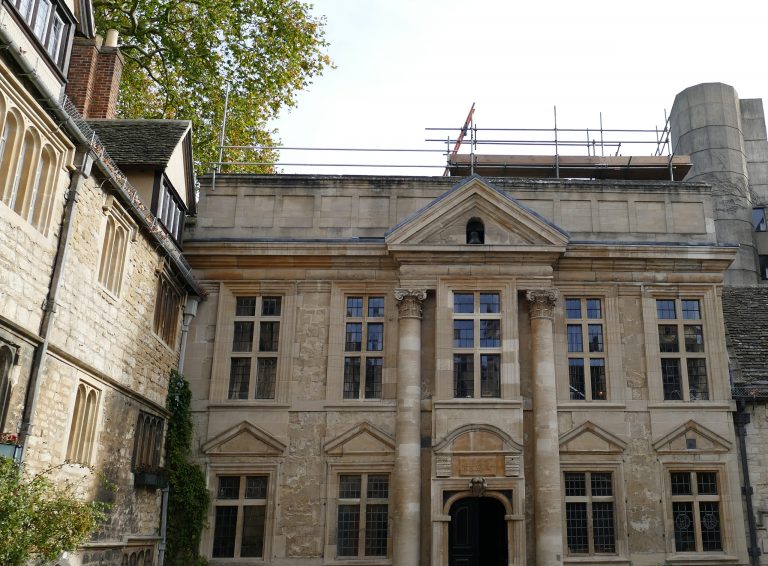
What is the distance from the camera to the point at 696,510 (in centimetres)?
1886

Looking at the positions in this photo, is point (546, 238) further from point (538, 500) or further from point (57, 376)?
point (57, 376)

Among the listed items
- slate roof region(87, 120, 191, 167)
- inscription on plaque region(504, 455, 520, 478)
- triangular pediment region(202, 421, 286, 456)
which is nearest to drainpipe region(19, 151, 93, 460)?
slate roof region(87, 120, 191, 167)

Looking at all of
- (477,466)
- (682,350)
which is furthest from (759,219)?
(477,466)

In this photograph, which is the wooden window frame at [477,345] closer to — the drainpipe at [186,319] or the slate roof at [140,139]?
the drainpipe at [186,319]

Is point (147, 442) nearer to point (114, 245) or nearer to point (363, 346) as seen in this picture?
point (114, 245)

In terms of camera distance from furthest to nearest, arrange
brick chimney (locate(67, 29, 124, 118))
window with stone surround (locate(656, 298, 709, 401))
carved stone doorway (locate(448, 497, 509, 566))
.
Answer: window with stone surround (locate(656, 298, 709, 401)) → carved stone doorway (locate(448, 497, 509, 566)) → brick chimney (locate(67, 29, 124, 118))

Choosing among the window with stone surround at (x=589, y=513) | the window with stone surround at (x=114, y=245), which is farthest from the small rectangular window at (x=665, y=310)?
the window with stone surround at (x=114, y=245)

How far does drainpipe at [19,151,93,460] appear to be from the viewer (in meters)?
11.2

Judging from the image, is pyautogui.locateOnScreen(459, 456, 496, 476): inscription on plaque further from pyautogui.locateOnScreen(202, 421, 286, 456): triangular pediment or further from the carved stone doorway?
pyautogui.locateOnScreen(202, 421, 286, 456): triangular pediment

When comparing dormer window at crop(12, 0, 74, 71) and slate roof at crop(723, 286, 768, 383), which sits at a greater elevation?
dormer window at crop(12, 0, 74, 71)

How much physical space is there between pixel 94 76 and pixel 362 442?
10398 millimetres

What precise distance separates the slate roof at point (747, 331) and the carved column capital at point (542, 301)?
15.8ft

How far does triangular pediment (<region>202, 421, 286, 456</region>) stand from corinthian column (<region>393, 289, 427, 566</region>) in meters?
2.84

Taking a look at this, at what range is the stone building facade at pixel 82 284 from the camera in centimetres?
1102
